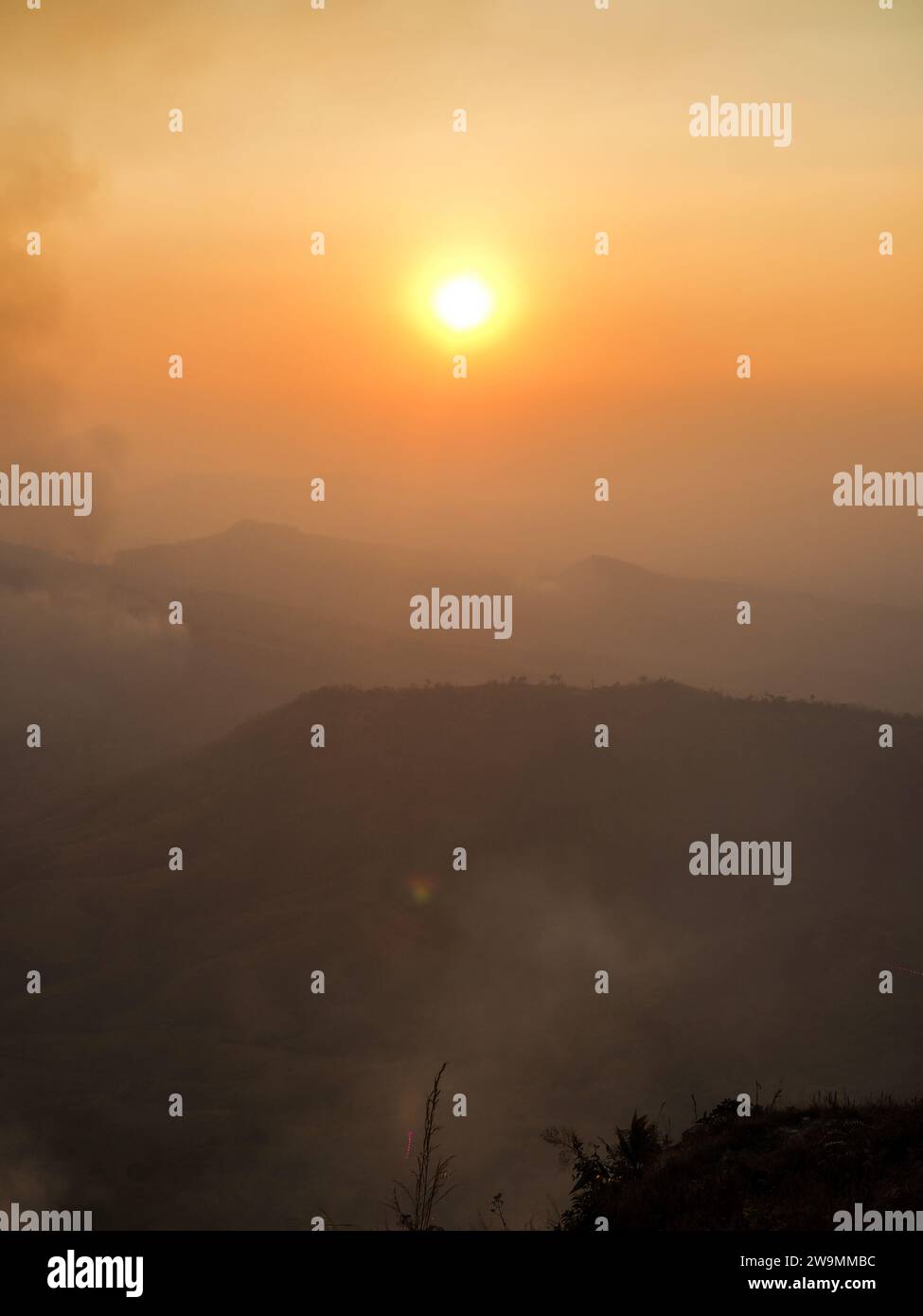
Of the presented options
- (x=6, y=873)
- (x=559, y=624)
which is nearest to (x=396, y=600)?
(x=559, y=624)

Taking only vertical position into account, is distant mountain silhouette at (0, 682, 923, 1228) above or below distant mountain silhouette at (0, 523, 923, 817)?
below

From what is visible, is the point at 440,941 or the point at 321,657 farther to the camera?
the point at 321,657

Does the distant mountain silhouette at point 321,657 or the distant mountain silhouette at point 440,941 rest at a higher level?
the distant mountain silhouette at point 321,657

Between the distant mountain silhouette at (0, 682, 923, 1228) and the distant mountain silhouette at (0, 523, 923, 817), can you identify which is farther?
the distant mountain silhouette at (0, 523, 923, 817)

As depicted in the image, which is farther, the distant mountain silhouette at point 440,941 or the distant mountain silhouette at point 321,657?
the distant mountain silhouette at point 321,657

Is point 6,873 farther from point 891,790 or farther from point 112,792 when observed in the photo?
point 891,790

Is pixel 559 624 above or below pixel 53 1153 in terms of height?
above
